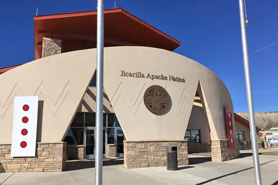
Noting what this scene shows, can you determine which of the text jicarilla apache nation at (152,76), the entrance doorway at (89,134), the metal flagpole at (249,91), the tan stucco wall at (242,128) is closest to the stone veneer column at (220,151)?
the text jicarilla apache nation at (152,76)

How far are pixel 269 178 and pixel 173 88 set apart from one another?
7117mm

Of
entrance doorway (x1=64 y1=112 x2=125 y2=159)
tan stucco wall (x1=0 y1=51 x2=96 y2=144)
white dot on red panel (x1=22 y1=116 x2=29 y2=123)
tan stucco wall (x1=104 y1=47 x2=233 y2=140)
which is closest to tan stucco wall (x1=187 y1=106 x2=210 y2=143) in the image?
tan stucco wall (x1=104 y1=47 x2=233 y2=140)

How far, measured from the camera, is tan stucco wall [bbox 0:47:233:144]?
12.1m

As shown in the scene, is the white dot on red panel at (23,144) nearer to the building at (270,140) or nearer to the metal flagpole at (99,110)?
the metal flagpole at (99,110)

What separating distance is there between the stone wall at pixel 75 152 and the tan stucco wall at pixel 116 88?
644 cm

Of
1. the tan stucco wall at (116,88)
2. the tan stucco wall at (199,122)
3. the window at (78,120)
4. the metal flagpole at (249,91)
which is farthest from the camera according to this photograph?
the tan stucco wall at (199,122)

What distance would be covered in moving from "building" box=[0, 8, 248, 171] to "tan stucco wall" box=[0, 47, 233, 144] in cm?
5

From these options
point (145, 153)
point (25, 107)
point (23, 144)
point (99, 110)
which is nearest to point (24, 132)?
point (23, 144)

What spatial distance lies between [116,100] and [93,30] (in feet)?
31.5

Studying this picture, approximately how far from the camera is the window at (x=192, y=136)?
2382 centimetres

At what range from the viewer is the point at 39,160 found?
11.6m

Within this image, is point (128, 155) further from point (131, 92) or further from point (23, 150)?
point (23, 150)

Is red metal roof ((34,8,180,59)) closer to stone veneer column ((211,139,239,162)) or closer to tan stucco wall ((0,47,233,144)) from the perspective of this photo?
tan stucco wall ((0,47,233,144))

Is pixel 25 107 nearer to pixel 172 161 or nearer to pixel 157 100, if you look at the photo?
pixel 157 100
